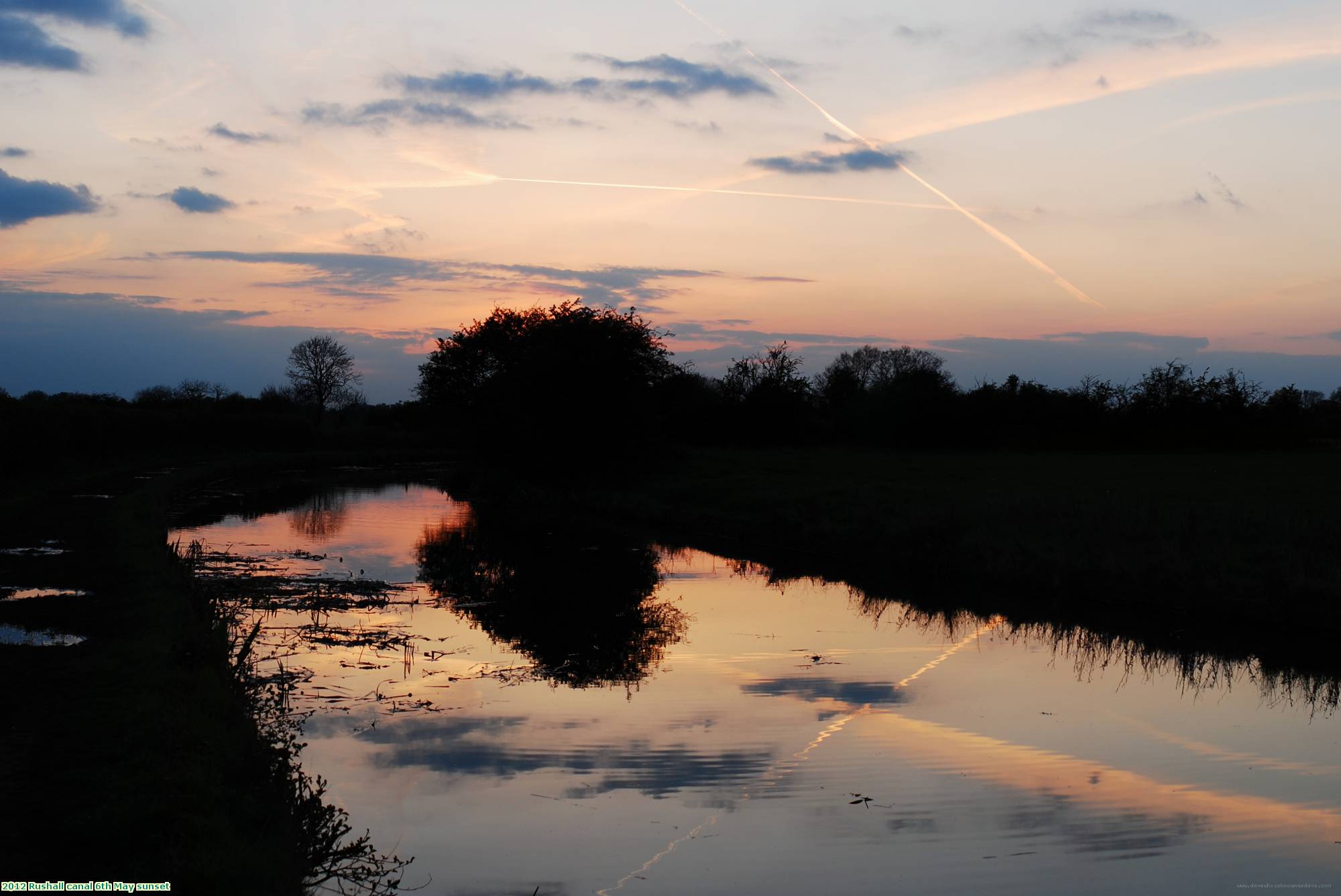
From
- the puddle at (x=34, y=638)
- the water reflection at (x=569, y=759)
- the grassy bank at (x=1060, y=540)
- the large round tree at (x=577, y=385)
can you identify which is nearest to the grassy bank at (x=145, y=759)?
the puddle at (x=34, y=638)

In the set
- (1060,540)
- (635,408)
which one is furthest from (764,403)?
(1060,540)

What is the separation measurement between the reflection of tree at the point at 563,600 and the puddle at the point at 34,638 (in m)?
4.86

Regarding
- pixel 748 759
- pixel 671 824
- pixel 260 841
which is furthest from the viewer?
pixel 748 759

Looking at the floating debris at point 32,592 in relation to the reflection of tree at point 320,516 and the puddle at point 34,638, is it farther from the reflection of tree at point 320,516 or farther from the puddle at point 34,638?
the reflection of tree at point 320,516

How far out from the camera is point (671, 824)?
7.44 metres

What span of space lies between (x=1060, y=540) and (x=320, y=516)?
21.2m

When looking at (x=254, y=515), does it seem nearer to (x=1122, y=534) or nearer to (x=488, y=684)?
(x=488, y=684)

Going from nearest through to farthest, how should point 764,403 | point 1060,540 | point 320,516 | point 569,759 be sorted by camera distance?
point 569,759 → point 1060,540 → point 320,516 → point 764,403

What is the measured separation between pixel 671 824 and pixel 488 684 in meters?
4.26

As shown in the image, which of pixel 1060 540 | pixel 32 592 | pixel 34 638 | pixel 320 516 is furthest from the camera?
pixel 320 516

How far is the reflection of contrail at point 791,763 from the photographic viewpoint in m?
6.68

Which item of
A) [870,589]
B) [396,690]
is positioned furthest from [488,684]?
[870,589]

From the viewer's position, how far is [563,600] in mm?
16719

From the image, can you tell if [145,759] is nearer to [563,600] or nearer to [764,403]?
[563,600]
